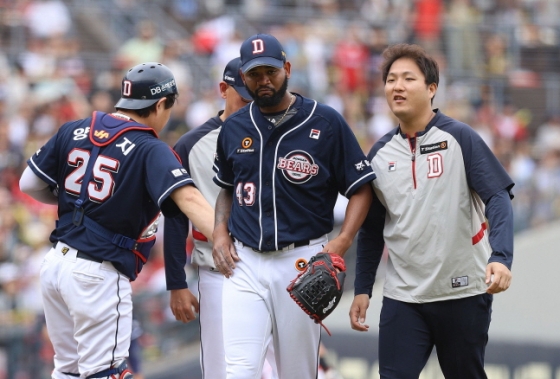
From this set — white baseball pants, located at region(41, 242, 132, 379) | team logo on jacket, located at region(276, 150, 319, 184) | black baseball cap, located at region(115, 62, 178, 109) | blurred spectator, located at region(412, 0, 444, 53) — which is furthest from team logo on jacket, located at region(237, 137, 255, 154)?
blurred spectator, located at region(412, 0, 444, 53)

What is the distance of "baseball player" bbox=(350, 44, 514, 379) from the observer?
215 inches

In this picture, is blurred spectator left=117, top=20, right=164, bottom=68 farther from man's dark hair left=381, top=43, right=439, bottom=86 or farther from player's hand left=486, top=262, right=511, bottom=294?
player's hand left=486, top=262, right=511, bottom=294

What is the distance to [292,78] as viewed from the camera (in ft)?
51.4

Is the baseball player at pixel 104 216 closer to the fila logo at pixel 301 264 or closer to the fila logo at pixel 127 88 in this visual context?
the fila logo at pixel 127 88

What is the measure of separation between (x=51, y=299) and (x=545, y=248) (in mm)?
7949

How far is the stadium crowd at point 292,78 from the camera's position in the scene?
11.4 m

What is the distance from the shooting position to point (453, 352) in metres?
5.51

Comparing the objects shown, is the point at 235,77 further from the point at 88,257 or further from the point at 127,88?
the point at 88,257

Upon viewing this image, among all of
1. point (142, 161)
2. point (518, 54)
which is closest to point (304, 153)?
point (142, 161)

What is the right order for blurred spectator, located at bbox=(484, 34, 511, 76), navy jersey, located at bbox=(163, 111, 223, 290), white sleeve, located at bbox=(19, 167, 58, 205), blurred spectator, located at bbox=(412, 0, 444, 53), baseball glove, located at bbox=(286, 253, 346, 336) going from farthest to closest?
blurred spectator, located at bbox=(412, 0, 444, 53)
blurred spectator, located at bbox=(484, 34, 511, 76)
navy jersey, located at bbox=(163, 111, 223, 290)
white sleeve, located at bbox=(19, 167, 58, 205)
baseball glove, located at bbox=(286, 253, 346, 336)

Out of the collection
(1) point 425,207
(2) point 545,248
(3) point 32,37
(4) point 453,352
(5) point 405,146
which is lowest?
(2) point 545,248

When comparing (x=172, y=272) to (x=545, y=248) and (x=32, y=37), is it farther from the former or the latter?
(x=32, y=37)

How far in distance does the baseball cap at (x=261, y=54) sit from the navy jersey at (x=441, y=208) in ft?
3.11

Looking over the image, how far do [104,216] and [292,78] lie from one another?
1033cm
